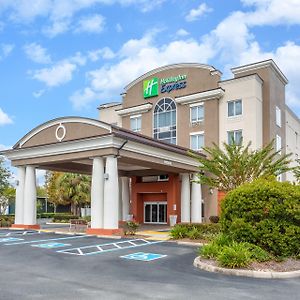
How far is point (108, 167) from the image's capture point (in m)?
23.3

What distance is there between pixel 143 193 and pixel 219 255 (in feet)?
80.1

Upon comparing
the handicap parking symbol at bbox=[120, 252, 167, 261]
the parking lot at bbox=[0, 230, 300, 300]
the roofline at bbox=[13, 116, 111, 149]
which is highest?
the roofline at bbox=[13, 116, 111, 149]

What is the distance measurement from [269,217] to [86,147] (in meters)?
13.9

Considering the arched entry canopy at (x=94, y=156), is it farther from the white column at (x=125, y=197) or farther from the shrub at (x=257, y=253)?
the shrub at (x=257, y=253)

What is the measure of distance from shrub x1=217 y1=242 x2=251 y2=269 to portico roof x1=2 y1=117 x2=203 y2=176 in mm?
12268

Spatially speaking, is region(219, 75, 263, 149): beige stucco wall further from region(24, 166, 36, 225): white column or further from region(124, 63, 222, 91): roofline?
region(24, 166, 36, 225): white column

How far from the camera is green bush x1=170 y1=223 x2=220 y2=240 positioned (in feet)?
66.0

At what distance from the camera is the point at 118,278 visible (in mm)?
10352

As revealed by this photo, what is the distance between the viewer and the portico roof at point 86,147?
23494 millimetres

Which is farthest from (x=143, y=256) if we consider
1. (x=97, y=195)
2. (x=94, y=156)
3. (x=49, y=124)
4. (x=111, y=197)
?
(x=49, y=124)

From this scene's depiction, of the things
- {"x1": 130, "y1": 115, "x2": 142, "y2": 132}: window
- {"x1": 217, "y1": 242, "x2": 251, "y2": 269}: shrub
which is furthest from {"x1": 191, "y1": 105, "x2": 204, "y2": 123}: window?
{"x1": 217, "y1": 242, "x2": 251, "y2": 269}: shrub

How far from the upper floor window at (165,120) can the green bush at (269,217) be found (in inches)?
965

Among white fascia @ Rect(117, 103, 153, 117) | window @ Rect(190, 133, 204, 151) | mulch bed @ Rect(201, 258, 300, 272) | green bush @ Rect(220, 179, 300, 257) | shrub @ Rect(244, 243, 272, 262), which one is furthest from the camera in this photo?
white fascia @ Rect(117, 103, 153, 117)

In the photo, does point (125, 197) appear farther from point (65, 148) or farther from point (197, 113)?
point (65, 148)
